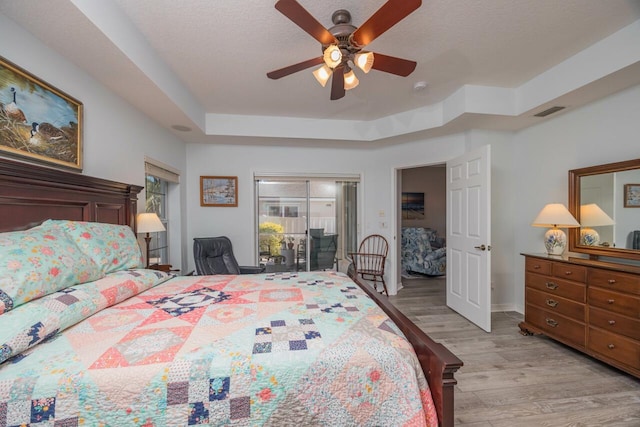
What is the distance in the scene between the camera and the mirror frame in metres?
2.14

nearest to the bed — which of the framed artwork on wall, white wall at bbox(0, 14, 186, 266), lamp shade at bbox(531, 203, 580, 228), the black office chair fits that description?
white wall at bbox(0, 14, 186, 266)

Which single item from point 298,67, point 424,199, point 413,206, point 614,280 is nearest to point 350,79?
point 298,67

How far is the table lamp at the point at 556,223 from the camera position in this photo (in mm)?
2465

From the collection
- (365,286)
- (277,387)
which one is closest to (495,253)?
(365,286)

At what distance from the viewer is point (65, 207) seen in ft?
5.32

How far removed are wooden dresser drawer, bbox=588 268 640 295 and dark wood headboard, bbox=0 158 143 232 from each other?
3839 mm

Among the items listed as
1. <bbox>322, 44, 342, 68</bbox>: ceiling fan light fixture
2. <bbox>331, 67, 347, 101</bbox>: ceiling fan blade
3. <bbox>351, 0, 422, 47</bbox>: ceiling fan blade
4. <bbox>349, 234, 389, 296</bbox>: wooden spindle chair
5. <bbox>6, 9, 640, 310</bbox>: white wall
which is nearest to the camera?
<bbox>351, 0, 422, 47</bbox>: ceiling fan blade

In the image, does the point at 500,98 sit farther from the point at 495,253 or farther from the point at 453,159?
the point at 495,253

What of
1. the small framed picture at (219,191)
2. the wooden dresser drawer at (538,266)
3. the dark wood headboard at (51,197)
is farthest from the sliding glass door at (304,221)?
the wooden dresser drawer at (538,266)

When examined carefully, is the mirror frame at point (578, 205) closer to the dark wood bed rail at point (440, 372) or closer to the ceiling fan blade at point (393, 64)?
the ceiling fan blade at point (393, 64)

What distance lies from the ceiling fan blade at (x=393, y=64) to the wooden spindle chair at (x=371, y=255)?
9.01 ft

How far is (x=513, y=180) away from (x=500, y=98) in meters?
1.12

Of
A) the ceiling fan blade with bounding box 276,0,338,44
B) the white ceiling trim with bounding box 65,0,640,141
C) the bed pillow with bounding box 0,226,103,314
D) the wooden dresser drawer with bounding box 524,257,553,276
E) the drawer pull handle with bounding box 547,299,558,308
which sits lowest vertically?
Result: the drawer pull handle with bounding box 547,299,558,308

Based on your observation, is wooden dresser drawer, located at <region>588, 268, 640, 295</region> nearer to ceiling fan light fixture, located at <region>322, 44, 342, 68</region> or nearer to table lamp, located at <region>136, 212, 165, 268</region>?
ceiling fan light fixture, located at <region>322, 44, 342, 68</region>
